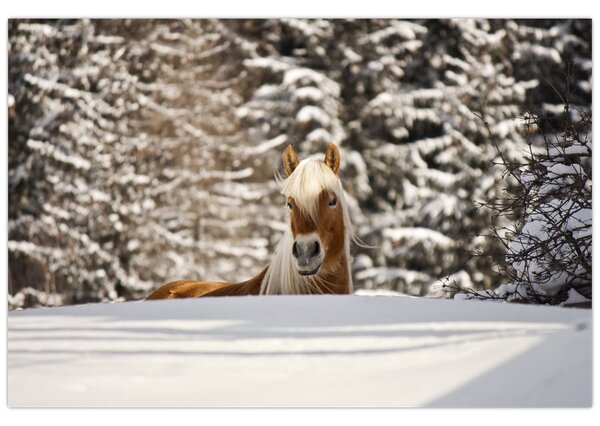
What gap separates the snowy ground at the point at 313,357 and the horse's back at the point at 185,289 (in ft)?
1.91

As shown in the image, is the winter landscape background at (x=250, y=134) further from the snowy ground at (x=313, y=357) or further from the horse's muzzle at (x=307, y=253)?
the snowy ground at (x=313, y=357)

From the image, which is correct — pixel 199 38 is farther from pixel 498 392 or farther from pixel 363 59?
pixel 498 392

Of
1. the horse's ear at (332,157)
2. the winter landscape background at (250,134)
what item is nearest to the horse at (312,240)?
the horse's ear at (332,157)

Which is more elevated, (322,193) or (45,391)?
(322,193)

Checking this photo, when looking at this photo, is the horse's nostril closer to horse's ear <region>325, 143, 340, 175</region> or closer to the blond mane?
the blond mane

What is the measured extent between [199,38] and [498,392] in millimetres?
3808

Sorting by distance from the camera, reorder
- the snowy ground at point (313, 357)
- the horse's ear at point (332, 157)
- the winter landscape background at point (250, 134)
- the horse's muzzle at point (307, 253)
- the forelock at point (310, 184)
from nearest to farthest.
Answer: the snowy ground at point (313, 357), the horse's muzzle at point (307, 253), the forelock at point (310, 184), the horse's ear at point (332, 157), the winter landscape background at point (250, 134)

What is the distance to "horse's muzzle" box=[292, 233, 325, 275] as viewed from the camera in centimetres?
434

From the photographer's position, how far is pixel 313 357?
12.4 ft

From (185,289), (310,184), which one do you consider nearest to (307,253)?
(310,184)

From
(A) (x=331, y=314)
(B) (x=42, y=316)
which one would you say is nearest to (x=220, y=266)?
(B) (x=42, y=316)

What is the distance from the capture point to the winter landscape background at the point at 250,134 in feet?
19.5

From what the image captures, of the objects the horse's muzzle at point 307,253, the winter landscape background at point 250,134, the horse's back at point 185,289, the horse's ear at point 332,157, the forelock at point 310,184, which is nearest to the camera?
the horse's muzzle at point 307,253

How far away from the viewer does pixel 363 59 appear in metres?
6.52
